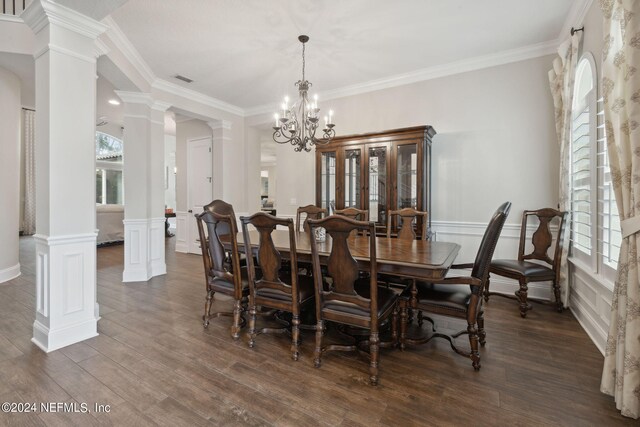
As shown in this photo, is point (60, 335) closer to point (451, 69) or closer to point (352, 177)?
point (352, 177)

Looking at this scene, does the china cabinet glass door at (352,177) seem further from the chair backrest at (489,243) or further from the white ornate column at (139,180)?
the white ornate column at (139,180)

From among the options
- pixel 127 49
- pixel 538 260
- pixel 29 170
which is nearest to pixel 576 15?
pixel 538 260

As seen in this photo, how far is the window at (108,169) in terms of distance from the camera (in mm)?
9539

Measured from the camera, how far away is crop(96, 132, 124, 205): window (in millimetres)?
9539

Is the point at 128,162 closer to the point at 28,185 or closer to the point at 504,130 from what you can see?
the point at 504,130

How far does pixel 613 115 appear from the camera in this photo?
65.7 inches

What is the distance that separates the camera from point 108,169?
985cm

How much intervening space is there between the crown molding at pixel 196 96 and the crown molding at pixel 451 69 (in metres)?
1.78

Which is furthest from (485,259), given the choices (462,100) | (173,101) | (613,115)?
(173,101)

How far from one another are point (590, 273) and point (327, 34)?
323cm

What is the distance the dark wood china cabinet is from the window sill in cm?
140

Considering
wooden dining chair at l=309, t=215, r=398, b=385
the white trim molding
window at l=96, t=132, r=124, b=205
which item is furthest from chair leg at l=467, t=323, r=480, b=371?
window at l=96, t=132, r=124, b=205

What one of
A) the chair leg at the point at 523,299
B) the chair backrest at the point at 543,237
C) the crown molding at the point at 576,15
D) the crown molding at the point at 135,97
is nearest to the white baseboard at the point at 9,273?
the crown molding at the point at 135,97

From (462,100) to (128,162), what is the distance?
445cm
